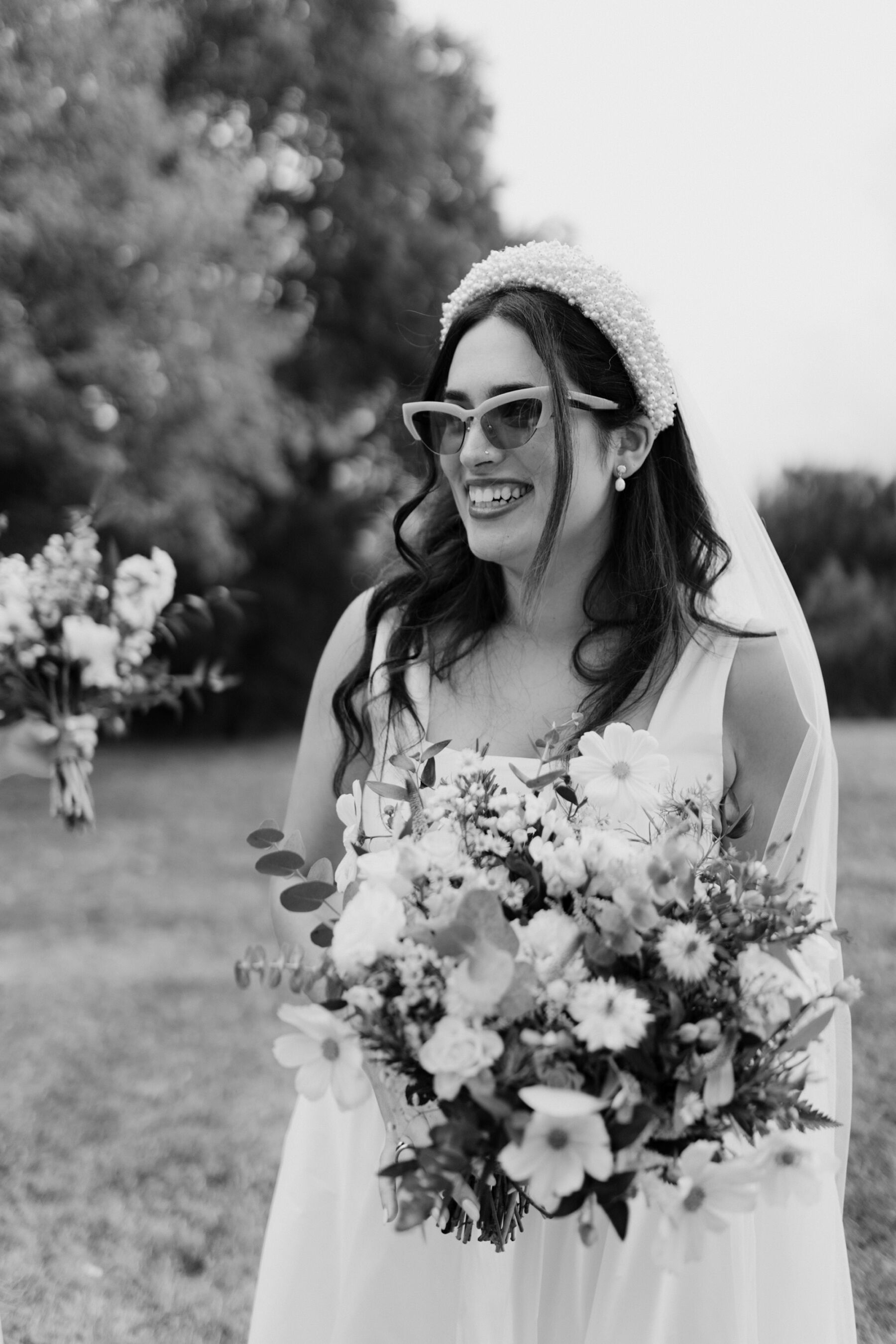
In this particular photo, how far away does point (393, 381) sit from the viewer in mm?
19438

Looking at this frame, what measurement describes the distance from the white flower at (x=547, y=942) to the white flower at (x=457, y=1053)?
0.11 metres

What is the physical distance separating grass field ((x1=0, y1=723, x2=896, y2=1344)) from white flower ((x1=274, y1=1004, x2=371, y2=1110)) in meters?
1.12

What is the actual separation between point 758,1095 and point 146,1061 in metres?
4.97

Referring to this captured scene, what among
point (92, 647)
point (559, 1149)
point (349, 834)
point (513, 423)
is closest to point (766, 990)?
point (559, 1149)

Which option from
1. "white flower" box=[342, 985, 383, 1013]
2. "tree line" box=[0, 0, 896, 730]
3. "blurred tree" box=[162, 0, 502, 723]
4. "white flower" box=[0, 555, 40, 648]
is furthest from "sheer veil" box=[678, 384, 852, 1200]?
"blurred tree" box=[162, 0, 502, 723]

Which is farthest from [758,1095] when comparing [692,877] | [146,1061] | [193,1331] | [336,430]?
[336,430]

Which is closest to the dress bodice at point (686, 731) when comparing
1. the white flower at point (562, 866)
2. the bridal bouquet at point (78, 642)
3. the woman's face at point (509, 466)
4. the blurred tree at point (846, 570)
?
the woman's face at point (509, 466)

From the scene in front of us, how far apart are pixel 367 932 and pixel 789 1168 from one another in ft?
1.80

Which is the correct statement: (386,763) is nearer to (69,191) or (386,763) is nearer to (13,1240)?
(13,1240)

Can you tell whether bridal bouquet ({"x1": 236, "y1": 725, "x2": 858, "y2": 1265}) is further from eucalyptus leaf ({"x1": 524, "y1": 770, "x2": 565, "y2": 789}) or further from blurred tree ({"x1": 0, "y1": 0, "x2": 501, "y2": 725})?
blurred tree ({"x1": 0, "y1": 0, "x2": 501, "y2": 725})

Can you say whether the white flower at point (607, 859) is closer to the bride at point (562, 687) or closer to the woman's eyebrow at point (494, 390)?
the bride at point (562, 687)

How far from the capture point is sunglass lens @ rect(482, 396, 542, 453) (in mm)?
2291

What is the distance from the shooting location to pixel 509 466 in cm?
231

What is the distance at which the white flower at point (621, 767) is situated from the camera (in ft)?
5.41
